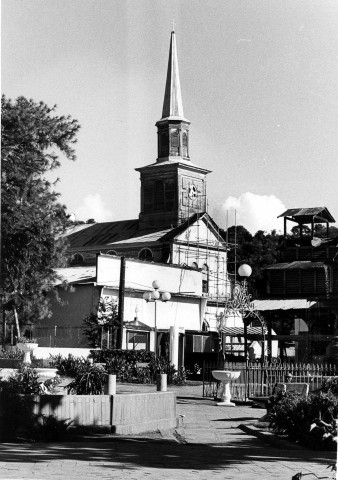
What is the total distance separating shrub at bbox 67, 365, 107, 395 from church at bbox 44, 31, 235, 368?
169 centimetres

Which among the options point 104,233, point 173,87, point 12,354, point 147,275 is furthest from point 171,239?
point 12,354

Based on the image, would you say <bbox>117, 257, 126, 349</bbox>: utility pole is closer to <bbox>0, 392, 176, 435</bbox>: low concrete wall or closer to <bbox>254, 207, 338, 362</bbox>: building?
<bbox>254, 207, 338, 362</bbox>: building

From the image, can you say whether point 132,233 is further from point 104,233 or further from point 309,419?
point 309,419

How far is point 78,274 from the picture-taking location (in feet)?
56.7

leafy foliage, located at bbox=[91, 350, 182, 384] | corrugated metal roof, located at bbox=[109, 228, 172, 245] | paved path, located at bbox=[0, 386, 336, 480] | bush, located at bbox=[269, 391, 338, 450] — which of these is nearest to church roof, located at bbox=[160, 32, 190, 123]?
bush, located at bbox=[269, 391, 338, 450]

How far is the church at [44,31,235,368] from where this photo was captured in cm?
966

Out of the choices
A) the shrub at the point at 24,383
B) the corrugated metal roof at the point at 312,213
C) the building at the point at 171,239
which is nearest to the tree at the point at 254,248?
the building at the point at 171,239

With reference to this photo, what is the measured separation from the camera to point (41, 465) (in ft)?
24.2

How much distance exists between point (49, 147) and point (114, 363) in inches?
191

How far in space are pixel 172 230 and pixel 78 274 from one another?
414cm

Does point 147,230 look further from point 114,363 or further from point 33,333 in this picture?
point 33,333

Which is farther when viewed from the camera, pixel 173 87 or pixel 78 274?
pixel 78 274

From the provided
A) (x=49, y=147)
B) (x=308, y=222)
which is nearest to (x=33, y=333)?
(x=49, y=147)

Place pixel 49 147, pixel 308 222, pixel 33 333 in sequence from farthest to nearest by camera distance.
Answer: pixel 33 333, pixel 49 147, pixel 308 222
